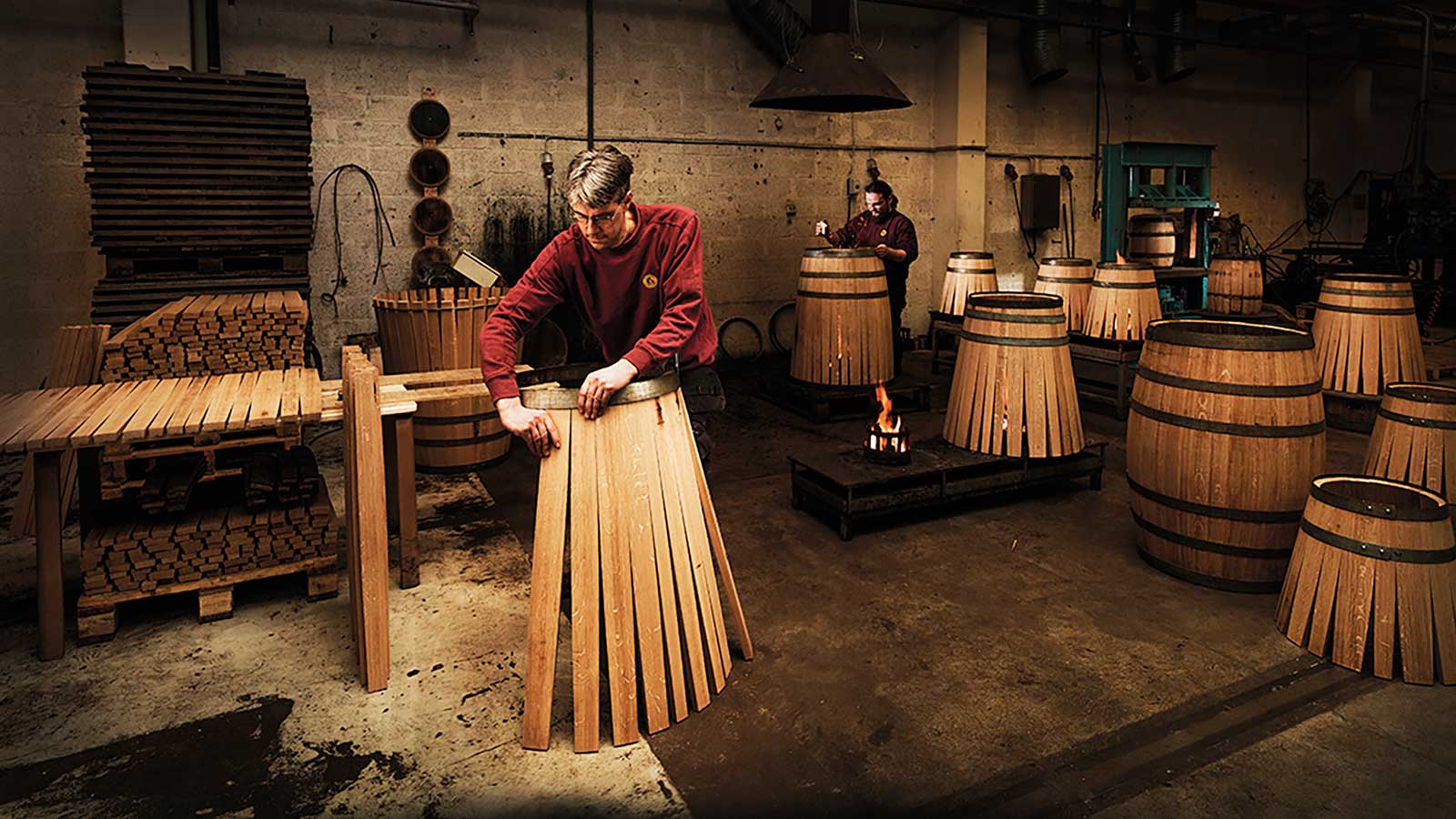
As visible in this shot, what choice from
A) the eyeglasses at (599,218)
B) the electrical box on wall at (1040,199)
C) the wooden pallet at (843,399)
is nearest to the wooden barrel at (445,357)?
the wooden pallet at (843,399)

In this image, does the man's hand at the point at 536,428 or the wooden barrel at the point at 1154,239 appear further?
the wooden barrel at the point at 1154,239

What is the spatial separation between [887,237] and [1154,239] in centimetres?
436

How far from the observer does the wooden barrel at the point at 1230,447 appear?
3.28 m

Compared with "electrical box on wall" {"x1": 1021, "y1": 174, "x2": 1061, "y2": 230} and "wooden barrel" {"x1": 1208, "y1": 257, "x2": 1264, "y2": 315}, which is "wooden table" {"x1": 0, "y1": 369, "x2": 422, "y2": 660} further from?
"electrical box on wall" {"x1": 1021, "y1": 174, "x2": 1061, "y2": 230}

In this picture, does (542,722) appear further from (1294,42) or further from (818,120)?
(1294,42)

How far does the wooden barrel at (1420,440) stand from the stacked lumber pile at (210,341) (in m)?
Result: 5.20

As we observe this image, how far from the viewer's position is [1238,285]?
8.18 m

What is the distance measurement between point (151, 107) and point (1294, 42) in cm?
1247

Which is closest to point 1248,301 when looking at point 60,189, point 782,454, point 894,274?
point 894,274

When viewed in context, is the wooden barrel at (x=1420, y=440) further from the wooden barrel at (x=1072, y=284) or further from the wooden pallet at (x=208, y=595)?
the wooden pallet at (x=208, y=595)

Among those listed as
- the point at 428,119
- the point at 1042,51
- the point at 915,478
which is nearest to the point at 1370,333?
the point at 915,478

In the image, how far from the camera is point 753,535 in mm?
4258

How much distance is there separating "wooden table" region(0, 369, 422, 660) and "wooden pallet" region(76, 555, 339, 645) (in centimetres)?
10

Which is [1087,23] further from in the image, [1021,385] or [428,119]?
[428,119]
